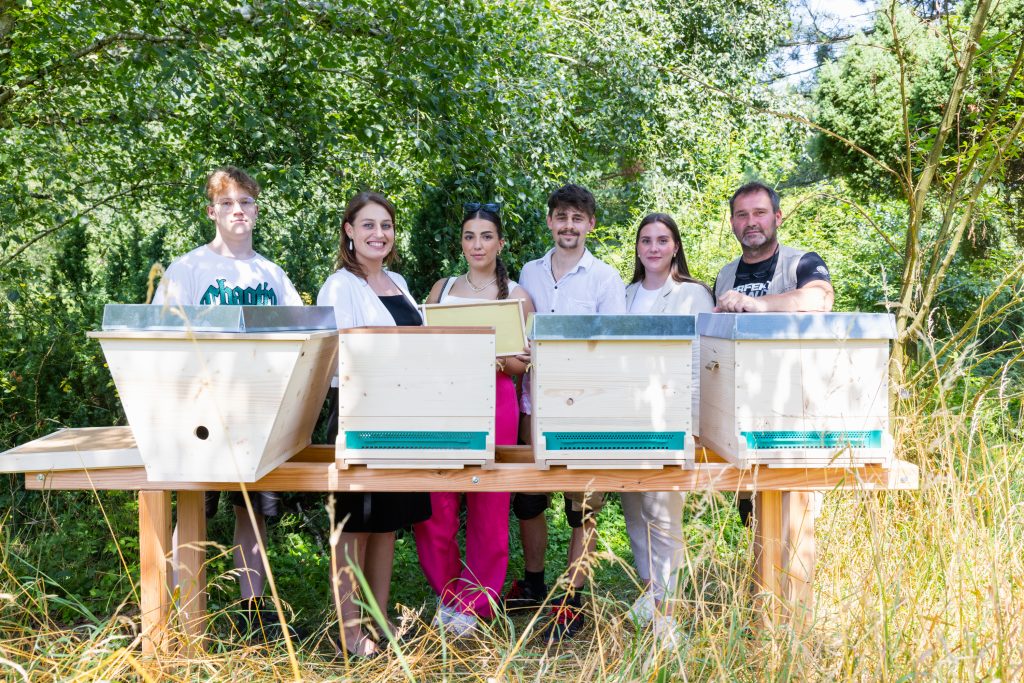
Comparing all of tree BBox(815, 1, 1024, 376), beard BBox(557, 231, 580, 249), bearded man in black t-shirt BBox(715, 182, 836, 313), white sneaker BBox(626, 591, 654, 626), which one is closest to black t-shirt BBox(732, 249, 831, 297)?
bearded man in black t-shirt BBox(715, 182, 836, 313)

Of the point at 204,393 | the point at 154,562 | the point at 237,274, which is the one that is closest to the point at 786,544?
the point at 204,393

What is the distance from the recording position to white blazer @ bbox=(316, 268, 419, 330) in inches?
124

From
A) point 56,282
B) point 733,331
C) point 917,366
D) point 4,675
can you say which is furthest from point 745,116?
point 4,675

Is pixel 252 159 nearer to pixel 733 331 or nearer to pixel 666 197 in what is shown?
pixel 733 331

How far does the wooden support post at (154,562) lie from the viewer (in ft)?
8.67

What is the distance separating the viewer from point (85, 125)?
6031 mm

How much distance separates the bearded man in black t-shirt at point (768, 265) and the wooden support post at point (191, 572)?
2115mm

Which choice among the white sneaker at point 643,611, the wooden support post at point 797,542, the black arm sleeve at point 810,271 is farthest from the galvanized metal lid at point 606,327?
the black arm sleeve at point 810,271

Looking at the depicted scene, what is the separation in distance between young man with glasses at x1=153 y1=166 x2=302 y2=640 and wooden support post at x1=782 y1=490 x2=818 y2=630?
1948mm

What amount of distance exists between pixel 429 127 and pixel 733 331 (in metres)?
2.91

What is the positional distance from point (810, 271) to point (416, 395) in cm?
174

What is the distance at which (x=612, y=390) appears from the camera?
258 centimetres

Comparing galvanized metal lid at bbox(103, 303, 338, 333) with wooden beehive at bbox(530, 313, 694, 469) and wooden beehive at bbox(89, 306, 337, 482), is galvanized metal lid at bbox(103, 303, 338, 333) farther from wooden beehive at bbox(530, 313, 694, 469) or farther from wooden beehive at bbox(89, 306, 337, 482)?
wooden beehive at bbox(530, 313, 694, 469)

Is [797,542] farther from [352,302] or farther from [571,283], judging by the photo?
[352,302]
